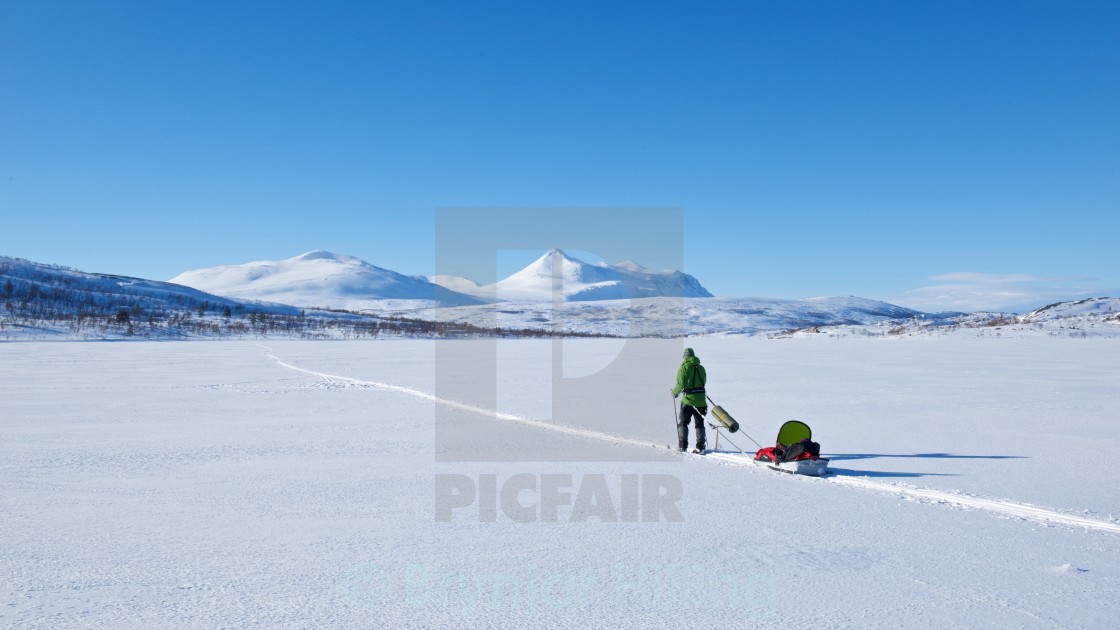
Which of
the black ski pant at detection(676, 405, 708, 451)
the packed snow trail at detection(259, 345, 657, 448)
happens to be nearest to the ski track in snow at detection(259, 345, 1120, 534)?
the packed snow trail at detection(259, 345, 657, 448)

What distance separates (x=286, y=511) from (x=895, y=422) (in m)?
9.61

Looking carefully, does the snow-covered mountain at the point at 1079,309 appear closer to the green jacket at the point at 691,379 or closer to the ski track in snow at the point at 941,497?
the green jacket at the point at 691,379

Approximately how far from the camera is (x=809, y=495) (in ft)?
22.3

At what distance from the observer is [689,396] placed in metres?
9.52

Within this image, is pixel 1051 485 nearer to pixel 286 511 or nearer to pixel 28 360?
pixel 286 511

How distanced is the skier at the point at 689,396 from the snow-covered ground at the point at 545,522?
49 cm

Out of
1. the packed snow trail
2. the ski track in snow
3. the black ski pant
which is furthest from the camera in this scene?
the packed snow trail

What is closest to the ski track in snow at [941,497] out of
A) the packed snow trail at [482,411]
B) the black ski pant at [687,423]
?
the packed snow trail at [482,411]

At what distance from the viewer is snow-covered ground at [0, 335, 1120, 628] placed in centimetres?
402

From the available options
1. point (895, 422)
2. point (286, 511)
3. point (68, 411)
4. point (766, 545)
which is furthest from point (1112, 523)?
point (68, 411)

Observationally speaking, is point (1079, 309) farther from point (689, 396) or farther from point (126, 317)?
point (126, 317)

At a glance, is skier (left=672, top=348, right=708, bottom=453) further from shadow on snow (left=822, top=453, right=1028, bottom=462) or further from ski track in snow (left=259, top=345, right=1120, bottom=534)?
shadow on snow (left=822, top=453, right=1028, bottom=462)

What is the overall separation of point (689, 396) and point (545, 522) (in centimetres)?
415

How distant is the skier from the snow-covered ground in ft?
1.62
